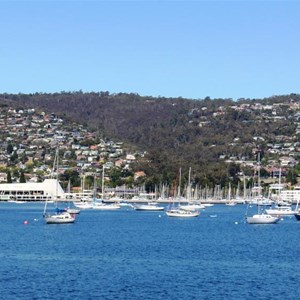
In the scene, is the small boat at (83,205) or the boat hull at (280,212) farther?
the small boat at (83,205)

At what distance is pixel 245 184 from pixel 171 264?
408 feet

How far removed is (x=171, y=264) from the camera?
53.8m

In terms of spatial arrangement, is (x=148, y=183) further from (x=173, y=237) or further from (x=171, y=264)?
(x=171, y=264)

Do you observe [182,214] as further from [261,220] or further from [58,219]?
[58,219]

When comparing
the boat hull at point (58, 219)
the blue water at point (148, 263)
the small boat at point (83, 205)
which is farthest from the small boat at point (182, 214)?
the small boat at point (83, 205)

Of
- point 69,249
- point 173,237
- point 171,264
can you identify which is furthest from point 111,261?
point 173,237

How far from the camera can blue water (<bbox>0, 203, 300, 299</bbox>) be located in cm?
4369

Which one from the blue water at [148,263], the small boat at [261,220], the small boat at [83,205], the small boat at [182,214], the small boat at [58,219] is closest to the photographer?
the blue water at [148,263]

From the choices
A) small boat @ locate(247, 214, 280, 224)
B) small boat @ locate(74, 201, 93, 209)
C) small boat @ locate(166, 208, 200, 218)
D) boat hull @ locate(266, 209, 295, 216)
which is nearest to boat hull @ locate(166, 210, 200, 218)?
small boat @ locate(166, 208, 200, 218)

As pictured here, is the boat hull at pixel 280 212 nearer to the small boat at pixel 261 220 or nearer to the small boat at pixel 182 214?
the small boat at pixel 182 214

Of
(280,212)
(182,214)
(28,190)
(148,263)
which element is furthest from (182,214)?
(28,190)

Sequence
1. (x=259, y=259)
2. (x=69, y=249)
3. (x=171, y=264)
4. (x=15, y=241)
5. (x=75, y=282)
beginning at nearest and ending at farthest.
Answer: (x=75, y=282), (x=171, y=264), (x=259, y=259), (x=69, y=249), (x=15, y=241)

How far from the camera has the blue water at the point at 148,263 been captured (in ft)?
143

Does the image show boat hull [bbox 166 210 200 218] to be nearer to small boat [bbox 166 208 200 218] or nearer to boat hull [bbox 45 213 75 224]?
small boat [bbox 166 208 200 218]
